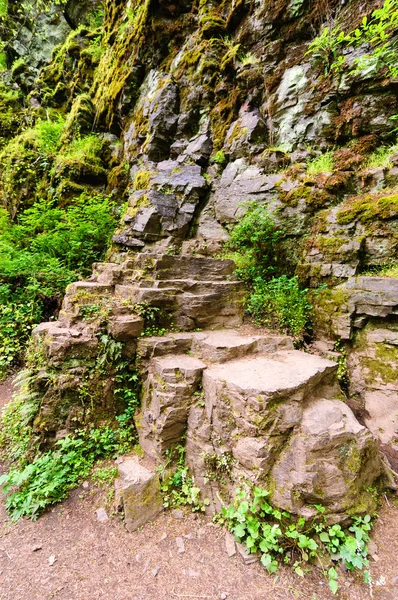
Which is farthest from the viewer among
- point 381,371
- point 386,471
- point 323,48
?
point 323,48

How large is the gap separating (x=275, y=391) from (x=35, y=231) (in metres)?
9.18

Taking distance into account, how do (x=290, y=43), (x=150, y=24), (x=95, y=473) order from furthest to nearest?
(x=150, y=24) < (x=290, y=43) < (x=95, y=473)

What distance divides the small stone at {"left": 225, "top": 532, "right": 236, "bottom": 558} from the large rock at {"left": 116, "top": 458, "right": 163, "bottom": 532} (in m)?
0.90

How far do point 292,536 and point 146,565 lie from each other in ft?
5.25

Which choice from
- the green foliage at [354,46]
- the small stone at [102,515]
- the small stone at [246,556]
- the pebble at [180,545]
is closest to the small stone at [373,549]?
the small stone at [246,556]

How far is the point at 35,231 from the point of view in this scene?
848 cm

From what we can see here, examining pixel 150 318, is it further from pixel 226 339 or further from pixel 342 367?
pixel 342 367

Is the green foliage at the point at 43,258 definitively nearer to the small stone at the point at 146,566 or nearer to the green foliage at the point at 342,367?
the small stone at the point at 146,566

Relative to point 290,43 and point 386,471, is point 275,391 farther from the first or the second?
point 290,43

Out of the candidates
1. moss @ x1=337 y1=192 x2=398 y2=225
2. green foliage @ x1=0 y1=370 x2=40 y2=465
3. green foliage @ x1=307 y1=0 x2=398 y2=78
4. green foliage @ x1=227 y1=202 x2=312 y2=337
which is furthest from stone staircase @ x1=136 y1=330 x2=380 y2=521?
green foliage @ x1=307 y1=0 x2=398 y2=78

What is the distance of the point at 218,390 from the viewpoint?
330 centimetres

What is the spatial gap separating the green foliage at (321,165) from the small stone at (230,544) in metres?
6.84

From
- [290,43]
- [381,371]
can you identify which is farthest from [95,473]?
[290,43]

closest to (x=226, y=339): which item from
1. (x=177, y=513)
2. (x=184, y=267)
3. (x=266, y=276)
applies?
(x=184, y=267)
